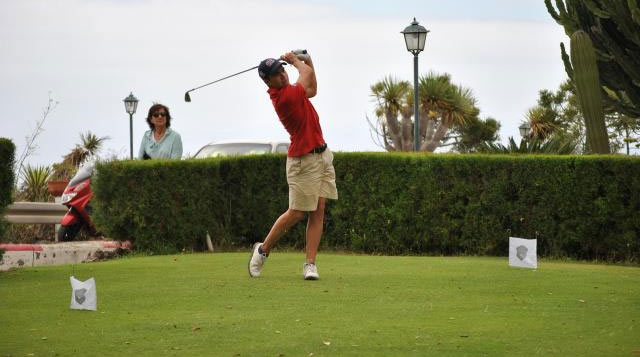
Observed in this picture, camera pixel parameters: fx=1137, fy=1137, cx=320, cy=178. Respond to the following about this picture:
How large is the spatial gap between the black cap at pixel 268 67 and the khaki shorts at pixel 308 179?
0.88m

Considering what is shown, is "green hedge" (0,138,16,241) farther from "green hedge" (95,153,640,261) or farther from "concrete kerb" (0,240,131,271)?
"green hedge" (95,153,640,261)

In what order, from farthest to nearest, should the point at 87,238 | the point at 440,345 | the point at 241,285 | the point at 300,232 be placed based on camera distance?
the point at 87,238 < the point at 300,232 < the point at 241,285 < the point at 440,345

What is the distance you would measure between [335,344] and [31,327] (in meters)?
2.24

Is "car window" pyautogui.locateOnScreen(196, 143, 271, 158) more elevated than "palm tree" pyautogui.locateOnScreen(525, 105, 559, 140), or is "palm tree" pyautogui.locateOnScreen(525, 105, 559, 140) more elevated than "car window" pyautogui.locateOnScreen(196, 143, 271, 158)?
"palm tree" pyautogui.locateOnScreen(525, 105, 559, 140)

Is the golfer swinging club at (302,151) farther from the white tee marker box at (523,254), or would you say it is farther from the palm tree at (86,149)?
the palm tree at (86,149)

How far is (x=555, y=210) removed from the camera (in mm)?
14812

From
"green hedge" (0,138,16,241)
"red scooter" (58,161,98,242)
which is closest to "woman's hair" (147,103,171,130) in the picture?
"red scooter" (58,161,98,242)

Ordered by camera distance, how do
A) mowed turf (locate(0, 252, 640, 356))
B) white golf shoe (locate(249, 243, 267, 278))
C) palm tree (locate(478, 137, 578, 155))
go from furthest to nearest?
1. palm tree (locate(478, 137, 578, 155))
2. white golf shoe (locate(249, 243, 267, 278))
3. mowed turf (locate(0, 252, 640, 356))

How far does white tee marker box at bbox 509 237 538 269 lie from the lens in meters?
11.7

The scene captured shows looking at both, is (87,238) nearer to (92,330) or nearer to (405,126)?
(92,330)

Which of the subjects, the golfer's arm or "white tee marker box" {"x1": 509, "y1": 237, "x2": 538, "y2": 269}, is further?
"white tee marker box" {"x1": 509, "y1": 237, "x2": 538, "y2": 269}

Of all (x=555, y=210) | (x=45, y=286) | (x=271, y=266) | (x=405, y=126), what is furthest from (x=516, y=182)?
(x=405, y=126)

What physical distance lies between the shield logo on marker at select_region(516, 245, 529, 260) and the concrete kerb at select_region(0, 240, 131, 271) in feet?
18.7

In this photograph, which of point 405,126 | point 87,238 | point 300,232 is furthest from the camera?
point 405,126
